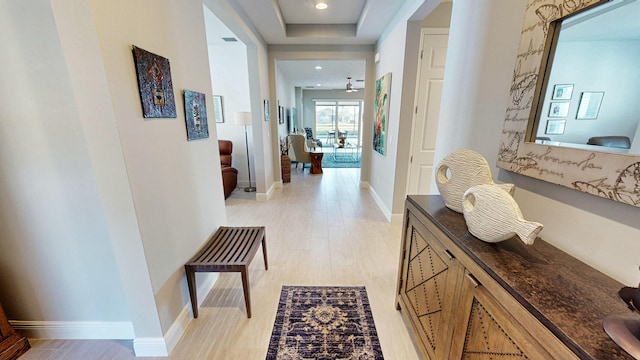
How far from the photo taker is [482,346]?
2.83 ft

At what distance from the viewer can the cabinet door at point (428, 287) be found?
3.55 ft

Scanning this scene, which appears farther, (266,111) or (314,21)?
(266,111)

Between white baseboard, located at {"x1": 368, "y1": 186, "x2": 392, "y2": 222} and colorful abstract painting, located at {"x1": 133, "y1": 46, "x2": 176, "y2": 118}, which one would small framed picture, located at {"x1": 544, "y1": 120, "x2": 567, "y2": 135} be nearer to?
colorful abstract painting, located at {"x1": 133, "y1": 46, "x2": 176, "y2": 118}

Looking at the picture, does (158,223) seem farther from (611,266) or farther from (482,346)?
(611,266)

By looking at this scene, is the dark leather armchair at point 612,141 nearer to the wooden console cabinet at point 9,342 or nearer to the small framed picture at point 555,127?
the small framed picture at point 555,127

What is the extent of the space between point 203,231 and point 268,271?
728mm

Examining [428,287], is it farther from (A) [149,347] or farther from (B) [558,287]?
(A) [149,347]

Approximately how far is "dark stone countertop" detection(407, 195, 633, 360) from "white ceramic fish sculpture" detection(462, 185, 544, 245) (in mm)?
64

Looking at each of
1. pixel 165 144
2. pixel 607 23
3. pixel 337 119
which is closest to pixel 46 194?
pixel 165 144

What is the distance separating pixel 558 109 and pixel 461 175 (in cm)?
43

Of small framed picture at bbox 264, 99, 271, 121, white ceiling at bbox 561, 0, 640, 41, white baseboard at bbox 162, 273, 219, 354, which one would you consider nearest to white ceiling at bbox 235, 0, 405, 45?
small framed picture at bbox 264, 99, 271, 121

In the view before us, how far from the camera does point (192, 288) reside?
5.44 ft

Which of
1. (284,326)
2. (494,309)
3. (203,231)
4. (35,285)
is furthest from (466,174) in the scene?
(35,285)

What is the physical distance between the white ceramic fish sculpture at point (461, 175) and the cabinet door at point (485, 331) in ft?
1.43
